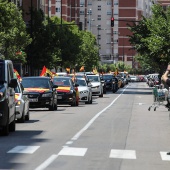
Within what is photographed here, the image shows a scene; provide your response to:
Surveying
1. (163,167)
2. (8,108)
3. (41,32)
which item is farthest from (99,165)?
(41,32)

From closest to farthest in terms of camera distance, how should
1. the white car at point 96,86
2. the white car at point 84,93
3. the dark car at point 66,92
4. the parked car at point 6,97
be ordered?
1. the parked car at point 6,97
2. the dark car at point 66,92
3. the white car at point 84,93
4. the white car at point 96,86

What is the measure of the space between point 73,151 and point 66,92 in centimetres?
2645

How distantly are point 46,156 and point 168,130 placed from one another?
9.43 metres

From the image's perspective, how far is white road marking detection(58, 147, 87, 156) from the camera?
52.8ft

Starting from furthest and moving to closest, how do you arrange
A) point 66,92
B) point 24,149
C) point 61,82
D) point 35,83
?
point 61,82 < point 66,92 < point 35,83 < point 24,149

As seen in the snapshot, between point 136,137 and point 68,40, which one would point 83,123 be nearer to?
point 136,137

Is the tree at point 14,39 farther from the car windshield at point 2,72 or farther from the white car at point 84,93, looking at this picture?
the car windshield at point 2,72

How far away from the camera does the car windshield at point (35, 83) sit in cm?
3766

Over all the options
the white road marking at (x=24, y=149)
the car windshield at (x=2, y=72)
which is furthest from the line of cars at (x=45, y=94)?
the white road marking at (x=24, y=149)

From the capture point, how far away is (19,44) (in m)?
60.8

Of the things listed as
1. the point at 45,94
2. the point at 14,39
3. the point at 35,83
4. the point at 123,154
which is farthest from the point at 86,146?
the point at 14,39

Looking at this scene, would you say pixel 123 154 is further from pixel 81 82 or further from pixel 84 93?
pixel 81 82

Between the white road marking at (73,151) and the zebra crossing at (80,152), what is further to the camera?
the white road marking at (73,151)

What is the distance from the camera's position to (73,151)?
16734 millimetres
